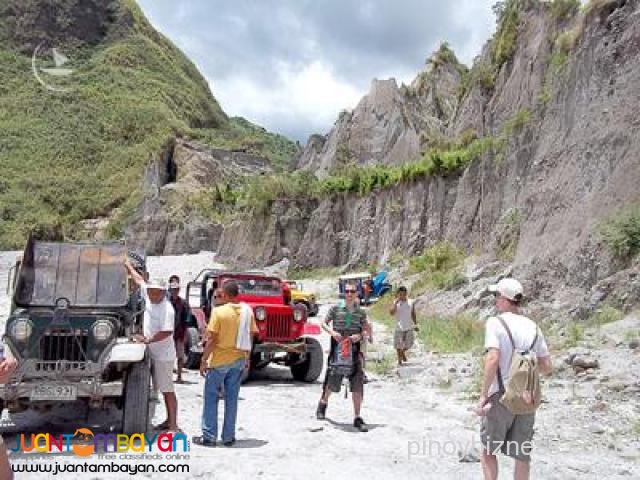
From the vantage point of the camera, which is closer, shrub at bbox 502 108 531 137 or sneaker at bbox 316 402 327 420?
sneaker at bbox 316 402 327 420

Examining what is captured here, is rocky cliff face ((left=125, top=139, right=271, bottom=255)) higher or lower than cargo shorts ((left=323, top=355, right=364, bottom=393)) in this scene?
higher

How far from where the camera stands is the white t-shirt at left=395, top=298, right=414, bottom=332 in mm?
14906

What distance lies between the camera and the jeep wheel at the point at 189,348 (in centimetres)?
1370

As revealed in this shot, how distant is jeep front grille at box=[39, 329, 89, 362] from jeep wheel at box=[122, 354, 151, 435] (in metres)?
0.55

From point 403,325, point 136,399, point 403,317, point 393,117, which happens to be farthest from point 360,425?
point 393,117

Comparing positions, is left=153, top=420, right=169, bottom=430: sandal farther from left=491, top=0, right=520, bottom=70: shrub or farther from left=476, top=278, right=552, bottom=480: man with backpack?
left=491, top=0, right=520, bottom=70: shrub

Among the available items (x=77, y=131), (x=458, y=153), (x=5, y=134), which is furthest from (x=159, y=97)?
(x=458, y=153)

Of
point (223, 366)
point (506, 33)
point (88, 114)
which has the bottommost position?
point (223, 366)

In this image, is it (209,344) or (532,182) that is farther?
(532,182)

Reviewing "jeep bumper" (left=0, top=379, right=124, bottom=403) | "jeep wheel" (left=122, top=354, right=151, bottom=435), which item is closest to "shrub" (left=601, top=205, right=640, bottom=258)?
"jeep wheel" (left=122, top=354, right=151, bottom=435)

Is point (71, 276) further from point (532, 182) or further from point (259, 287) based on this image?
point (532, 182)

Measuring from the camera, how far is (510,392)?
5293mm

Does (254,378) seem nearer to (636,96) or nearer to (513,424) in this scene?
(513,424)

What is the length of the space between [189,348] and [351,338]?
219 inches
